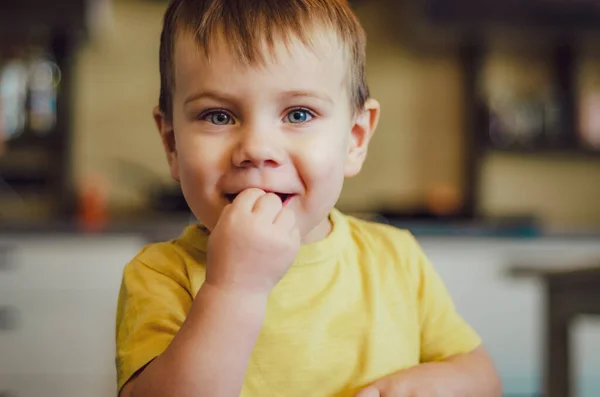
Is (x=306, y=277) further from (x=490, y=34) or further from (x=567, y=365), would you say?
(x=490, y=34)

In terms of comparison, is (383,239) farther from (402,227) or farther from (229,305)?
(402,227)

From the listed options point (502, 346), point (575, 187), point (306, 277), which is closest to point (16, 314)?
point (502, 346)

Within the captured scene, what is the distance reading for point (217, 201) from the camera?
0.65 metres

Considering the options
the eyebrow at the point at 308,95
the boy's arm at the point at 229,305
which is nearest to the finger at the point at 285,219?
the boy's arm at the point at 229,305

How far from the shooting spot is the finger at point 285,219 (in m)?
0.62

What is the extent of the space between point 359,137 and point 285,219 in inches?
7.4

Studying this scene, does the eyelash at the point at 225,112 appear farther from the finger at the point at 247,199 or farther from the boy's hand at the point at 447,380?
the boy's hand at the point at 447,380

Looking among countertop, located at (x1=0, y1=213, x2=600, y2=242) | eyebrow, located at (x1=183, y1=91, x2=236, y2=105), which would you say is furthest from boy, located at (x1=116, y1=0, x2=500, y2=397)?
countertop, located at (x1=0, y1=213, x2=600, y2=242)

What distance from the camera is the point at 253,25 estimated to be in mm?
646

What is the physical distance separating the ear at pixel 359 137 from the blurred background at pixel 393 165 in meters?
1.94

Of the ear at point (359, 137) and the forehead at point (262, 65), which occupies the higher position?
the forehead at point (262, 65)

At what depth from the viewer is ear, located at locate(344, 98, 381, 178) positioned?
76 centimetres

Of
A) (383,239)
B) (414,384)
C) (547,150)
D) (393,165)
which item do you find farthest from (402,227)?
(414,384)

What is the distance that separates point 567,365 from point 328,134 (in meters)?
1.00
